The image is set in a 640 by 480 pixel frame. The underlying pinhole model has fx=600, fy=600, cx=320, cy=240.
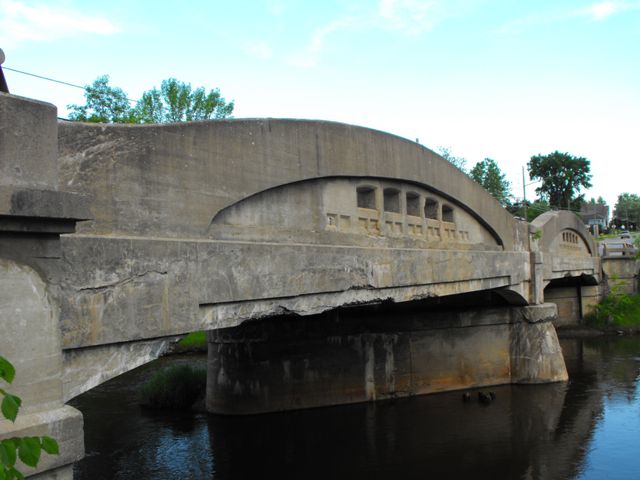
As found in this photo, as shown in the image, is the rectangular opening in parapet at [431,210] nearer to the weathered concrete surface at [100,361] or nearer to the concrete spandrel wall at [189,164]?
the concrete spandrel wall at [189,164]

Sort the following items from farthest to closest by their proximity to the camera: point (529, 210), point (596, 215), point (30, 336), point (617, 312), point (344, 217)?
point (596, 215) → point (529, 210) → point (617, 312) → point (344, 217) → point (30, 336)

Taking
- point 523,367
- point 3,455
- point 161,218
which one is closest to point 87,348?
point 161,218

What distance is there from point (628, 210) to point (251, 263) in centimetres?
9327

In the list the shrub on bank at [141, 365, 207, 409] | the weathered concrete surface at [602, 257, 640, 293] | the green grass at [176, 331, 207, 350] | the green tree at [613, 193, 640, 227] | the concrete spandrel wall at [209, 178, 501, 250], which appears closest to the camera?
the concrete spandrel wall at [209, 178, 501, 250]

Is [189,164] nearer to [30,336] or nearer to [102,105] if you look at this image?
[30,336]

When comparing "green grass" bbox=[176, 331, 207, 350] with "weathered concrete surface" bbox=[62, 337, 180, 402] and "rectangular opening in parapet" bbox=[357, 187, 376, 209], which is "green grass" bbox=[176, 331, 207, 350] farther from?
"weathered concrete surface" bbox=[62, 337, 180, 402]

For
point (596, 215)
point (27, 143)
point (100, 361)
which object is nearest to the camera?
point (27, 143)

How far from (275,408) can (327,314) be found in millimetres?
2295

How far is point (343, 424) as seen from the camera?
12.5 meters

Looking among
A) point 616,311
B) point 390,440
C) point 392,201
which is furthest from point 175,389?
point 616,311

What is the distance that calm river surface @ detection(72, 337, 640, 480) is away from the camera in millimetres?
10141

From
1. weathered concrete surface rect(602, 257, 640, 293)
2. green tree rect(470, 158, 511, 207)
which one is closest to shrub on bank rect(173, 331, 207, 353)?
weathered concrete surface rect(602, 257, 640, 293)

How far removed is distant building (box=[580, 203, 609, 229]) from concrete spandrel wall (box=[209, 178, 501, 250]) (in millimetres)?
72920

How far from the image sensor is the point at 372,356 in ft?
45.4
